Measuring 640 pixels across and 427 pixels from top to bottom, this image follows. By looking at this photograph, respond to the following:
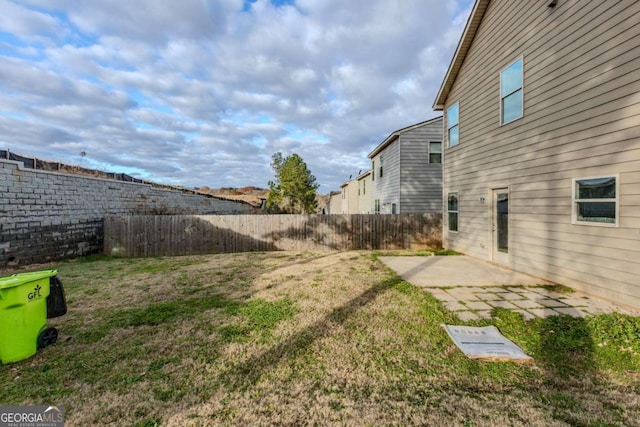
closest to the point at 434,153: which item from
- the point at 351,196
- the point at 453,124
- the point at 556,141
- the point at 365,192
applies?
the point at 453,124

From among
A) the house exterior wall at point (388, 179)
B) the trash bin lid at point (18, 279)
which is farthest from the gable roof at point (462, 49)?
the trash bin lid at point (18, 279)

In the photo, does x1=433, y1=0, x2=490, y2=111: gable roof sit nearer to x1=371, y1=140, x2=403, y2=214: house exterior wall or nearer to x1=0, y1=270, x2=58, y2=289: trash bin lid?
x1=371, y1=140, x2=403, y2=214: house exterior wall

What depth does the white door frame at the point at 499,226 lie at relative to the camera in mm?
6824

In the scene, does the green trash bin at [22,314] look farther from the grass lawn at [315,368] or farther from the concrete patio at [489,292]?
the concrete patio at [489,292]

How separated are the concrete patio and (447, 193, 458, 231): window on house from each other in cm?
226

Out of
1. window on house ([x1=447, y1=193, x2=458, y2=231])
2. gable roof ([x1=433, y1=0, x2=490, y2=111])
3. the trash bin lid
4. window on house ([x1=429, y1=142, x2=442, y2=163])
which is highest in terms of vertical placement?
gable roof ([x1=433, y1=0, x2=490, y2=111])

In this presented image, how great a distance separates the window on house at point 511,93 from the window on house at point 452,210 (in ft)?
9.87

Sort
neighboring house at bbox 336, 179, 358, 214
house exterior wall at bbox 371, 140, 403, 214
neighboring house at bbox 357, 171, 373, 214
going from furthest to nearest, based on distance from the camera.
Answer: neighboring house at bbox 336, 179, 358, 214
neighboring house at bbox 357, 171, 373, 214
house exterior wall at bbox 371, 140, 403, 214

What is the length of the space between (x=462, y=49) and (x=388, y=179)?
690 cm

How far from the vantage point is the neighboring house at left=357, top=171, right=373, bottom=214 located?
1958cm

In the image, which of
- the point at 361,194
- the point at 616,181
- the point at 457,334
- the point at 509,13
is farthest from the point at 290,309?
the point at 361,194

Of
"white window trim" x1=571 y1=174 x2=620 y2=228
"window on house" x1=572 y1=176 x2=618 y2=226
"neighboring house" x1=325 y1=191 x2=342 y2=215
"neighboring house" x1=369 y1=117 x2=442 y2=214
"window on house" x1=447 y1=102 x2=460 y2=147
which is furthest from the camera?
"neighboring house" x1=325 y1=191 x2=342 y2=215

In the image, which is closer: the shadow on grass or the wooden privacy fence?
the shadow on grass

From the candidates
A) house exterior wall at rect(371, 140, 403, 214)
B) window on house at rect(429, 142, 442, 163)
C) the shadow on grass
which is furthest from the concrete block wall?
window on house at rect(429, 142, 442, 163)
